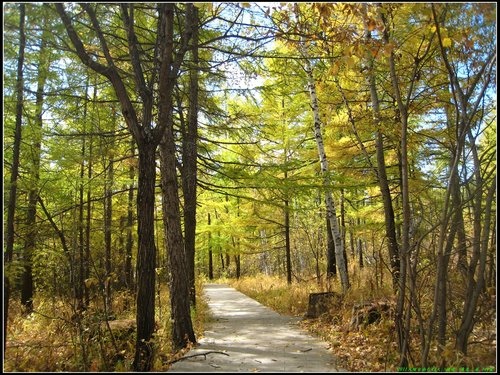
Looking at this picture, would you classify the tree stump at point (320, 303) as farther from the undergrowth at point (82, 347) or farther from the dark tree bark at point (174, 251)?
the dark tree bark at point (174, 251)

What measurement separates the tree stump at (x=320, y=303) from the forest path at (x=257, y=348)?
0.45 metres

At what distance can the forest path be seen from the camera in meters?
5.45

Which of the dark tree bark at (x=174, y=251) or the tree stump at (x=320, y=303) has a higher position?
the dark tree bark at (x=174, y=251)

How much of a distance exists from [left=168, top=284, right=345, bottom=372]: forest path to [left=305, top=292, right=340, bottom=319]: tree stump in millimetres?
447

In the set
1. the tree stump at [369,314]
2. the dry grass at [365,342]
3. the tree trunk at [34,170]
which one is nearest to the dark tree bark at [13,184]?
the tree trunk at [34,170]

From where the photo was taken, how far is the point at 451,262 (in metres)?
5.34

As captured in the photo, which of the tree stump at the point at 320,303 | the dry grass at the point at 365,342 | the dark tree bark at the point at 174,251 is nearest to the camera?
the dry grass at the point at 365,342

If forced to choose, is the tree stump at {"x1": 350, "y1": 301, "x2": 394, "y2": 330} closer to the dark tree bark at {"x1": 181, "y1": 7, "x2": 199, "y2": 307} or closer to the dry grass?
the dry grass

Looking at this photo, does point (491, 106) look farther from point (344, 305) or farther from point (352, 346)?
point (344, 305)

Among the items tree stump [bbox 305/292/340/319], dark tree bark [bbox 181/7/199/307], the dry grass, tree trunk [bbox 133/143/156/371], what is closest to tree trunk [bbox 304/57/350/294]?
the dry grass

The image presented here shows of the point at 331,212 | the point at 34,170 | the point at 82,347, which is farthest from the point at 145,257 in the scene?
the point at 331,212

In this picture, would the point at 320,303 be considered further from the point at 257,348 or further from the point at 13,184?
the point at 13,184

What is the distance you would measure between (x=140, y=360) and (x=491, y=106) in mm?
6024

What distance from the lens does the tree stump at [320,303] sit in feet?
31.2
